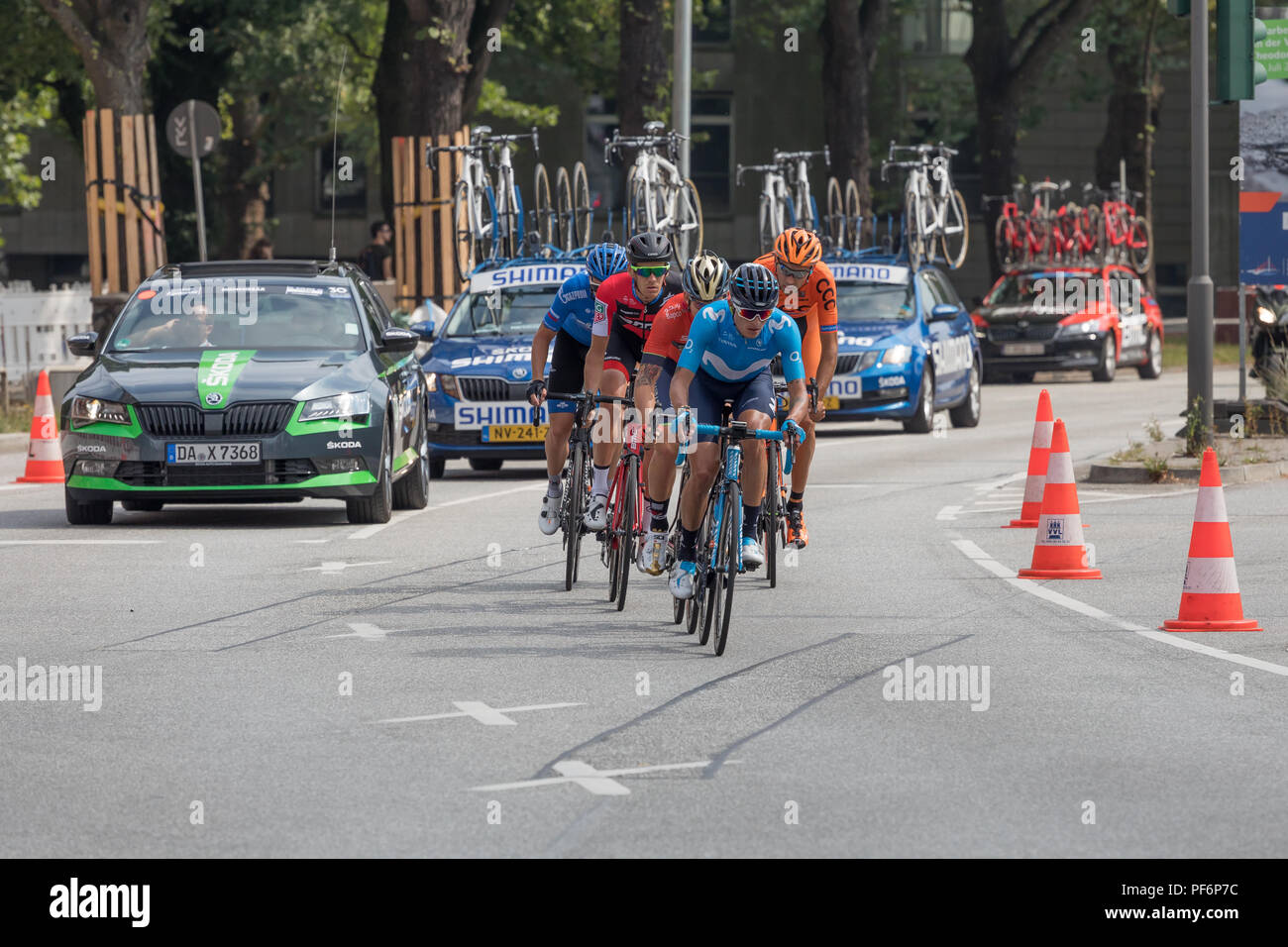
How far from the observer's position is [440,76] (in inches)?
1154

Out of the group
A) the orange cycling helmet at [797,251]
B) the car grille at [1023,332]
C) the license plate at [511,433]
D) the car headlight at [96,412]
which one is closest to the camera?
the orange cycling helmet at [797,251]

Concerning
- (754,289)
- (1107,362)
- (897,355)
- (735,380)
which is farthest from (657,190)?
(754,289)

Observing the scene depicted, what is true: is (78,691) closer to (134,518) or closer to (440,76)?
(134,518)

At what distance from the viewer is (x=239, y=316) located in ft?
53.0

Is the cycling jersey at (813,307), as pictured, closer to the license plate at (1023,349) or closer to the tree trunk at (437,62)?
the tree trunk at (437,62)

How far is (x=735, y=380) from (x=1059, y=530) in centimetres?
304

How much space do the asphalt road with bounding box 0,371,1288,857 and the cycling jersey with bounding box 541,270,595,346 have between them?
136cm

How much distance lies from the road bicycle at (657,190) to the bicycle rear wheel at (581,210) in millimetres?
403

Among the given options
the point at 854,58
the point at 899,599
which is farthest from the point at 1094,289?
the point at 899,599

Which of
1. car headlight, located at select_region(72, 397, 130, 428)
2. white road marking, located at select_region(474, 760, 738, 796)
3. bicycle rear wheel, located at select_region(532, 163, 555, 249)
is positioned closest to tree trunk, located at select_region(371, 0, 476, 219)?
bicycle rear wheel, located at select_region(532, 163, 555, 249)

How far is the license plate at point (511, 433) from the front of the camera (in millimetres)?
19406

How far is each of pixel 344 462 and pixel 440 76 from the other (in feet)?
49.3

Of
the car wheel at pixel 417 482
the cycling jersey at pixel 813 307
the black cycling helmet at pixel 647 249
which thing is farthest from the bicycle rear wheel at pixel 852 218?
the black cycling helmet at pixel 647 249

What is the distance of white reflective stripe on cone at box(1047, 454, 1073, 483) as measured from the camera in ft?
41.5
